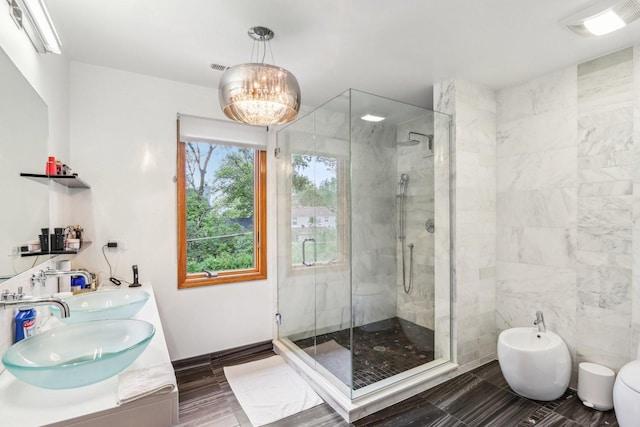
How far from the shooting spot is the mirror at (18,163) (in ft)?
4.04

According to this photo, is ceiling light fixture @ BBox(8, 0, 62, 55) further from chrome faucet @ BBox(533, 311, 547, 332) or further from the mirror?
chrome faucet @ BBox(533, 311, 547, 332)

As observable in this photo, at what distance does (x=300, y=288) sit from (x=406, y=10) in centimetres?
244

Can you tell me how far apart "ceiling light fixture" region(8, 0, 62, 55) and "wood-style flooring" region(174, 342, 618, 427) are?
2.35 metres

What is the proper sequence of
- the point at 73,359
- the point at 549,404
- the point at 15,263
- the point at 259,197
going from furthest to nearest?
the point at 259,197
the point at 549,404
the point at 15,263
the point at 73,359

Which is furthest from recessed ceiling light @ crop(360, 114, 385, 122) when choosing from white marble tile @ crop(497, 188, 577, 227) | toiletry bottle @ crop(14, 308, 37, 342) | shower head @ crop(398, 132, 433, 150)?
toiletry bottle @ crop(14, 308, 37, 342)

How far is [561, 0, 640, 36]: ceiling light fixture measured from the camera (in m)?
1.71

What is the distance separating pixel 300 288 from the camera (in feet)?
10.3

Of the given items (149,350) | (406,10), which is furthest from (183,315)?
(406,10)

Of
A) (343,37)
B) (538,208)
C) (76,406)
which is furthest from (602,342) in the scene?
(76,406)

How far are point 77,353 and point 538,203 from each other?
3252mm

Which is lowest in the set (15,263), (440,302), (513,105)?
(440,302)

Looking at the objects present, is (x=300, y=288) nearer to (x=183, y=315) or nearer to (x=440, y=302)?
(x=183, y=315)

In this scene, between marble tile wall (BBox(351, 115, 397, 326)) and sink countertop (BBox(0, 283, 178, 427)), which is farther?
marble tile wall (BBox(351, 115, 397, 326))

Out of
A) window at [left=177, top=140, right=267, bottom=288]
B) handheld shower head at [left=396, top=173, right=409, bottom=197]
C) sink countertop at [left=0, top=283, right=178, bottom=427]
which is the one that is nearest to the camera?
sink countertop at [left=0, top=283, right=178, bottom=427]
